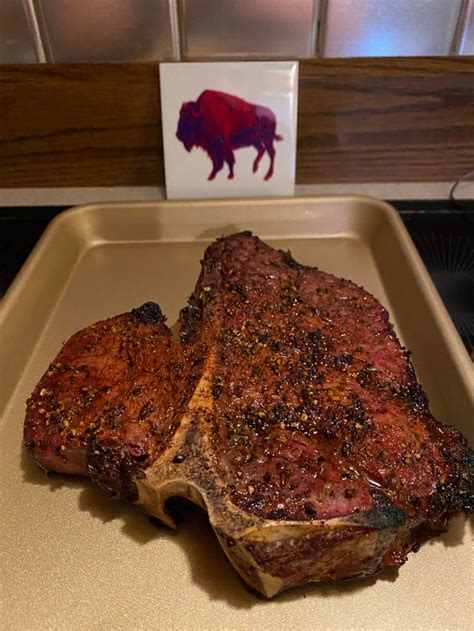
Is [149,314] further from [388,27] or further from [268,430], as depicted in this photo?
[388,27]

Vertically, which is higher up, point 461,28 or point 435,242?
point 461,28

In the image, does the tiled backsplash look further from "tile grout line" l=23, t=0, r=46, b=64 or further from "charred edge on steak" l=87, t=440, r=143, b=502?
"charred edge on steak" l=87, t=440, r=143, b=502

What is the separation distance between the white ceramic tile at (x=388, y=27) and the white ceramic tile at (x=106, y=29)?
1.52ft

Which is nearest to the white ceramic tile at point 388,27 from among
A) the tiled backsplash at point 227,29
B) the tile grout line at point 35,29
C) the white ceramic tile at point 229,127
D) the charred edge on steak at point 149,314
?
the tiled backsplash at point 227,29

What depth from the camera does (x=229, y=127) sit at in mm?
1812

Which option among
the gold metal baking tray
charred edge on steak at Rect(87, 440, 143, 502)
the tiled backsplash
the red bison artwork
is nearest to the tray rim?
the gold metal baking tray

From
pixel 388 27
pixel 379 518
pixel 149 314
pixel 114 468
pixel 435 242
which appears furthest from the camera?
pixel 435 242

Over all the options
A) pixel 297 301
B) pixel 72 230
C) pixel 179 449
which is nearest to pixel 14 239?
pixel 72 230

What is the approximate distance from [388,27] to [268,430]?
1228 millimetres

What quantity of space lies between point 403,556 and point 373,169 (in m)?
1.36

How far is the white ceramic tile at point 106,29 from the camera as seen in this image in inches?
62.7

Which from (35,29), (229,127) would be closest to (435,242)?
(229,127)

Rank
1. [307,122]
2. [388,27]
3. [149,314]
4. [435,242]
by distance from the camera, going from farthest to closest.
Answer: [307,122], [435,242], [388,27], [149,314]

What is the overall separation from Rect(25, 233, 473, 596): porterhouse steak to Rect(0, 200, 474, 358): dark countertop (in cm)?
38
